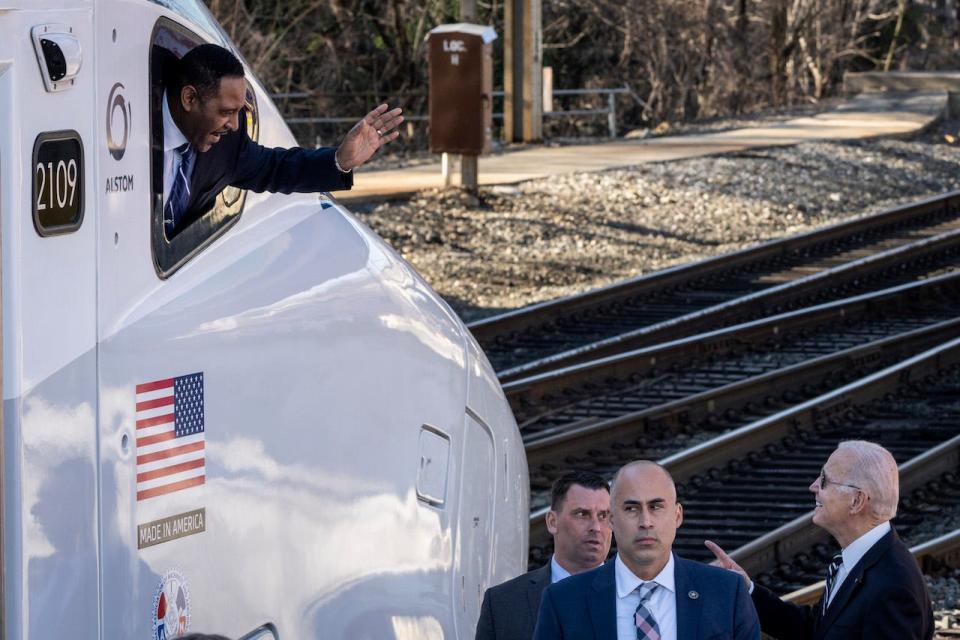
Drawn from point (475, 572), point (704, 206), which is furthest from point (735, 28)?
point (475, 572)

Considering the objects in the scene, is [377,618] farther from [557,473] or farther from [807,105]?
[807,105]

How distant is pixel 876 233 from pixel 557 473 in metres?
9.65

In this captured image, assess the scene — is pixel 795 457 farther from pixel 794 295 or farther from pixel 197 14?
pixel 197 14

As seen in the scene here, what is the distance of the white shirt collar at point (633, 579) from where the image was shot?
133 inches

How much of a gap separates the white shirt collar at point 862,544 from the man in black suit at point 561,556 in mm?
641

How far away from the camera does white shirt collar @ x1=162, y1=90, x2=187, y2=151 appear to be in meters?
2.91

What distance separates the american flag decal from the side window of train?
22cm

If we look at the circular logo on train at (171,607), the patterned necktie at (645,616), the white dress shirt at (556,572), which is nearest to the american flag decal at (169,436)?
the circular logo on train at (171,607)

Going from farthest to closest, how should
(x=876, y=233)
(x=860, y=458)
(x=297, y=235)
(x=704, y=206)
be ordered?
(x=704, y=206) → (x=876, y=233) → (x=860, y=458) → (x=297, y=235)

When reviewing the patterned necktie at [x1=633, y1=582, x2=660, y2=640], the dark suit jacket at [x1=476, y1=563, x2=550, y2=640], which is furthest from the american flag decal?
the dark suit jacket at [x1=476, y1=563, x2=550, y2=640]

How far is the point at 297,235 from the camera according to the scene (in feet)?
11.7

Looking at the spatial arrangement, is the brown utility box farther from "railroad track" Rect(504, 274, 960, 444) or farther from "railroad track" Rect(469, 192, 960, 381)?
"railroad track" Rect(504, 274, 960, 444)

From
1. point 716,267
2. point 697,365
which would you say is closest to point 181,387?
point 697,365

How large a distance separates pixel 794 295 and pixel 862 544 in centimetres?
1108
